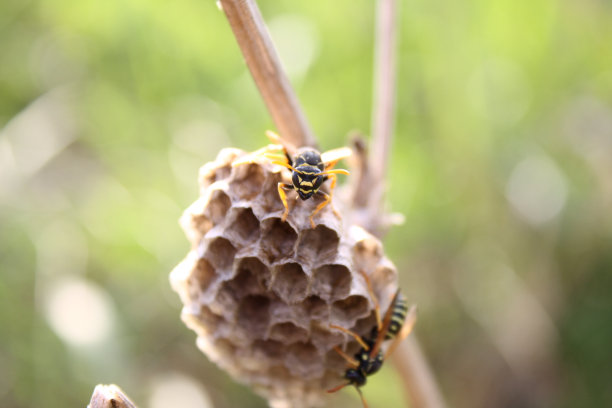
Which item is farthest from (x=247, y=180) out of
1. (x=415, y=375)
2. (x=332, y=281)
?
(x=415, y=375)

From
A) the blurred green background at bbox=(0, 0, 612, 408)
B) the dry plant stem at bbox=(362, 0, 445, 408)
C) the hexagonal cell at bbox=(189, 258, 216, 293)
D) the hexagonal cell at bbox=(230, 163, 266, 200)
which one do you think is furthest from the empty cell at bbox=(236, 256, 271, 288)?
the blurred green background at bbox=(0, 0, 612, 408)

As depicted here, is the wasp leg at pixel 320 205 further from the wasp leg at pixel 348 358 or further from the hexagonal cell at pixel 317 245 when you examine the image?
the wasp leg at pixel 348 358

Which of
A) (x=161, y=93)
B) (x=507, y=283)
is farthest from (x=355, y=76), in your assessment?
(x=507, y=283)

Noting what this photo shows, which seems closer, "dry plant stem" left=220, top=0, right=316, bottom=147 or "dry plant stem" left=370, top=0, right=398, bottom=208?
"dry plant stem" left=220, top=0, right=316, bottom=147

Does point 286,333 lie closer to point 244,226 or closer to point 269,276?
point 269,276

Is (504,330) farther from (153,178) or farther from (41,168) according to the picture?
(41,168)

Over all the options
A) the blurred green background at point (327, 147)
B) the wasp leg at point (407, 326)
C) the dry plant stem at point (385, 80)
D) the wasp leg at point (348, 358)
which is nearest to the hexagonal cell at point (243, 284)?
the wasp leg at point (348, 358)

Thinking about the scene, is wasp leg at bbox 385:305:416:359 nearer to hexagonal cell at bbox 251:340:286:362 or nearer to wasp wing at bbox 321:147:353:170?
hexagonal cell at bbox 251:340:286:362
